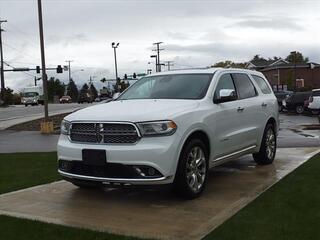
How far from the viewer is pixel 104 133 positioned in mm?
6504

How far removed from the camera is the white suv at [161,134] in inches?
250

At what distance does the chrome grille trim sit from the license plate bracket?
152 millimetres

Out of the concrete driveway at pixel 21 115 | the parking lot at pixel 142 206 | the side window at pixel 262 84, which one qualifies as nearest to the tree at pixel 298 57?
the concrete driveway at pixel 21 115

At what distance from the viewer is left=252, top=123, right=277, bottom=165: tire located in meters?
9.40

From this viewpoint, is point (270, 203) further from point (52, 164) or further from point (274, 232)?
point (52, 164)

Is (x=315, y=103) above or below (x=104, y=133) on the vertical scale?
below

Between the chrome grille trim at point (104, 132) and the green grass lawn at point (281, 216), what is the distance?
1555 millimetres

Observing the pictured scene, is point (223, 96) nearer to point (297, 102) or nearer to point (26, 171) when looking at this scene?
point (26, 171)

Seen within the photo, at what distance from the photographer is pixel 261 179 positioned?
8141 millimetres

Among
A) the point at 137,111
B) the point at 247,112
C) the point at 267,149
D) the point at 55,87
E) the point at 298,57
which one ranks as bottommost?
the point at 267,149

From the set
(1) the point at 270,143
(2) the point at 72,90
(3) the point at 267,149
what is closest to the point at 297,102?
A: (1) the point at 270,143

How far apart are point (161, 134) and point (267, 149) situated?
3.69 meters

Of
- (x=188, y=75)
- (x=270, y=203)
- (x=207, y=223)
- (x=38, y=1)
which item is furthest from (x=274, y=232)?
(x=38, y=1)

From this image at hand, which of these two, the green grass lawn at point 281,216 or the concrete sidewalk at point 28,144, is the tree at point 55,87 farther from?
the green grass lawn at point 281,216
